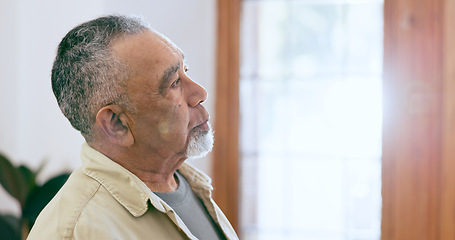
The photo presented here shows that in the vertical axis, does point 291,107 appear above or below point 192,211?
above

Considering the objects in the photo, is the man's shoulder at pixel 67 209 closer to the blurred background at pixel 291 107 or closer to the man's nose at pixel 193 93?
the man's nose at pixel 193 93

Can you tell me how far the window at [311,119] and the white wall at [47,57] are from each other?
22cm

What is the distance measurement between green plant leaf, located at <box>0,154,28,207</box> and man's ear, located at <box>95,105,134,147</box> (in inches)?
50.8

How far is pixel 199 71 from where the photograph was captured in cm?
246

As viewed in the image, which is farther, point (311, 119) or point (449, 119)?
point (311, 119)

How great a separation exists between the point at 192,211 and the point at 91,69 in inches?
14.6

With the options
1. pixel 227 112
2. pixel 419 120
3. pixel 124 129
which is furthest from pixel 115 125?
pixel 419 120


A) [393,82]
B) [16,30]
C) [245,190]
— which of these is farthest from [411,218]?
[16,30]

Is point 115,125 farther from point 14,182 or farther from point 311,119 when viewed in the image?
point 311,119

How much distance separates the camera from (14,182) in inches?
82.6

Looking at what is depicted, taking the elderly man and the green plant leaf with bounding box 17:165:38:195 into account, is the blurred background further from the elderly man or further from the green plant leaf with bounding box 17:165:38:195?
the elderly man

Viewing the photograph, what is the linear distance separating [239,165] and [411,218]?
0.83m

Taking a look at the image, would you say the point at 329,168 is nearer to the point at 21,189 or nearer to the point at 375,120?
the point at 375,120

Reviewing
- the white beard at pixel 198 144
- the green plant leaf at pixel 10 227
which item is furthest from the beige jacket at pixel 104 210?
the green plant leaf at pixel 10 227
